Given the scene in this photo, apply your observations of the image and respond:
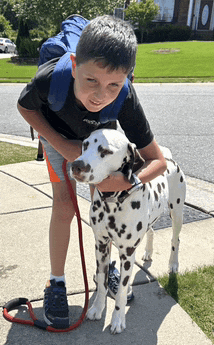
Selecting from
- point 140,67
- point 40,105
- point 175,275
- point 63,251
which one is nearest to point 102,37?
point 40,105

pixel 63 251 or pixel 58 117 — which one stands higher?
pixel 58 117

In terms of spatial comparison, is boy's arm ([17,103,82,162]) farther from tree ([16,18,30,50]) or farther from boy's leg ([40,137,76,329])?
tree ([16,18,30,50])

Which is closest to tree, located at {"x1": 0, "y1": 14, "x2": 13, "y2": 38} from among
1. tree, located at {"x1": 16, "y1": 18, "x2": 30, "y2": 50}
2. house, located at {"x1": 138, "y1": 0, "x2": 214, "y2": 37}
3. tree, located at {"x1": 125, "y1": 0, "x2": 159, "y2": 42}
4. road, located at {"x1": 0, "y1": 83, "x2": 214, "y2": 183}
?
tree, located at {"x1": 125, "y1": 0, "x2": 159, "y2": 42}

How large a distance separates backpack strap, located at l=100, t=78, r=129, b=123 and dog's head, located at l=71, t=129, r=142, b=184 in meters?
0.27

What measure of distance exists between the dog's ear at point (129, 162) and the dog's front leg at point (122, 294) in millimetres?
647

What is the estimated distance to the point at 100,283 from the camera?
292cm

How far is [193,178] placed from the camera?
19.8 feet

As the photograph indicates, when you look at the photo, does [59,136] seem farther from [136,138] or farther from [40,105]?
[136,138]

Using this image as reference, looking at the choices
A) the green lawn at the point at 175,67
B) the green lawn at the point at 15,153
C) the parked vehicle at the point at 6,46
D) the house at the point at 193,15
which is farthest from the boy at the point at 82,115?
the house at the point at 193,15

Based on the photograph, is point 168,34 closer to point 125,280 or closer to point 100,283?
point 100,283

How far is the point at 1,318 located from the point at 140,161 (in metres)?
1.56

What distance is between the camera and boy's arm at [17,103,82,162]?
8.36ft

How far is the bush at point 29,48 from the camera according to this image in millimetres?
32031

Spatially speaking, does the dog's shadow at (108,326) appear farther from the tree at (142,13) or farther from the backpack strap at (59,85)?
the tree at (142,13)
